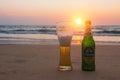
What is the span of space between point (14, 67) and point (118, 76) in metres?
1.01

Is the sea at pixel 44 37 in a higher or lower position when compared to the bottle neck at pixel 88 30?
higher

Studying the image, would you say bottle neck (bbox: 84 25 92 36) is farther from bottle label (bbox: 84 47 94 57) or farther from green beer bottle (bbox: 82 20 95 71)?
bottle label (bbox: 84 47 94 57)

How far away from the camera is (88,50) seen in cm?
285

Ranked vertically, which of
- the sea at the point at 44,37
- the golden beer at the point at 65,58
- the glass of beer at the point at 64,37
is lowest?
the golden beer at the point at 65,58

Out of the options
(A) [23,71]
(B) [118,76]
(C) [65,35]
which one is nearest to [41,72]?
(A) [23,71]

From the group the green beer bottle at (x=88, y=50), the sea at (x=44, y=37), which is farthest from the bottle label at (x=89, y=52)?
the sea at (x=44, y=37)

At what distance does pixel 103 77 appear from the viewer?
2664mm

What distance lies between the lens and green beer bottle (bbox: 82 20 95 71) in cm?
286

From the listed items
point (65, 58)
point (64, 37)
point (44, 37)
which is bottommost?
point (65, 58)

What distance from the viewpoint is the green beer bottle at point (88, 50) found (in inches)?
113

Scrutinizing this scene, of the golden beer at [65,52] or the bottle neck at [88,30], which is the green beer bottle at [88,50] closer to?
the bottle neck at [88,30]

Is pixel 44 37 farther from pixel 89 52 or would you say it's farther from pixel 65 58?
pixel 89 52

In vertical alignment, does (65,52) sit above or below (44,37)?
below

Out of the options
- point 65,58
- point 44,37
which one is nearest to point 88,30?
point 65,58
